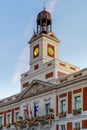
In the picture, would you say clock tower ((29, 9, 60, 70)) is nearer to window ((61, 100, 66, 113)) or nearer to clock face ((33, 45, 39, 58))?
clock face ((33, 45, 39, 58))

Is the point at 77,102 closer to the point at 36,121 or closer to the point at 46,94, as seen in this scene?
the point at 46,94

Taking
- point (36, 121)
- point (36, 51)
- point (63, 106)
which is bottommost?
point (36, 121)

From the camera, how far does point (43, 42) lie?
56812 millimetres

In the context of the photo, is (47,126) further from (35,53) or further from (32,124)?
(35,53)

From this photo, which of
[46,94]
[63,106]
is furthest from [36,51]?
[63,106]

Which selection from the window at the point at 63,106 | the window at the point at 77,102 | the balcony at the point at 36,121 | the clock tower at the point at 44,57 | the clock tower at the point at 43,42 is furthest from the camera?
the clock tower at the point at 43,42

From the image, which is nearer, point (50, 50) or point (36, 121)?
point (36, 121)

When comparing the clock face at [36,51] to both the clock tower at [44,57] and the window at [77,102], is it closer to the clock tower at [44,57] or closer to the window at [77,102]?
the clock tower at [44,57]

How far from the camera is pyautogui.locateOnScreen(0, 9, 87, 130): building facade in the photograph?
47.0 m

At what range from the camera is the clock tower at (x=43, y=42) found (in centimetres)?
5669

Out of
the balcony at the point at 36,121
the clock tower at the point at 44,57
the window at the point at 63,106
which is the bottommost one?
the balcony at the point at 36,121

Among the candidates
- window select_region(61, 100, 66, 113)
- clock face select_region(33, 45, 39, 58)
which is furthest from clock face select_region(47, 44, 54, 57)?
window select_region(61, 100, 66, 113)

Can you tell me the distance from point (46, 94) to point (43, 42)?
9.10 metres

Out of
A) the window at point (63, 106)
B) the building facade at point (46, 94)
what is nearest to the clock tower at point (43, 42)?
the building facade at point (46, 94)
